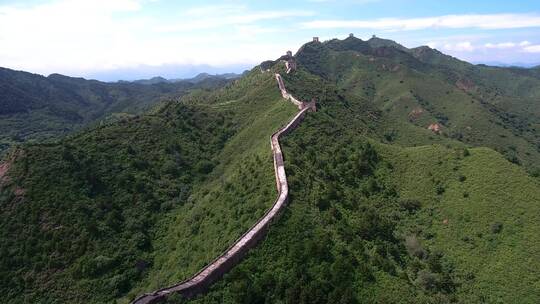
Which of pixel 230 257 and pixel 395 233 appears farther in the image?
pixel 395 233

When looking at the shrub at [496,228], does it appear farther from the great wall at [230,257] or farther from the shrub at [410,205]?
the great wall at [230,257]

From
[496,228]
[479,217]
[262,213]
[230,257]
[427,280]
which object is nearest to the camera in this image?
[230,257]

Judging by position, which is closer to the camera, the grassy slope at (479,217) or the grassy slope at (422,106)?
the grassy slope at (479,217)

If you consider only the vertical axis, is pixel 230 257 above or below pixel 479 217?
above

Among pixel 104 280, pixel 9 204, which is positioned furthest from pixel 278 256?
pixel 9 204

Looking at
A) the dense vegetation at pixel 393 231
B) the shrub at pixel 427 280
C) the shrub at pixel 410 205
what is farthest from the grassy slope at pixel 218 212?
the shrub at pixel 410 205

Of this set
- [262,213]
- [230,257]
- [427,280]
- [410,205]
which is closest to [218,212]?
[262,213]

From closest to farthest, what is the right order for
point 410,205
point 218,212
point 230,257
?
point 230,257, point 218,212, point 410,205

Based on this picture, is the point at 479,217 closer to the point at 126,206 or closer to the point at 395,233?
the point at 395,233
